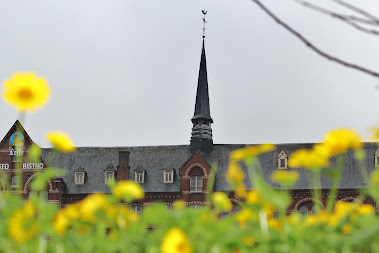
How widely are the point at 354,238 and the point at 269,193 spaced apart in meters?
0.48

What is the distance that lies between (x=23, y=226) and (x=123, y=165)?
4400cm

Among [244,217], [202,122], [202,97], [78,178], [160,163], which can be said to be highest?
[202,97]

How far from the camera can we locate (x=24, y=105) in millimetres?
3898

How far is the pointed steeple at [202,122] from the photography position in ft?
163

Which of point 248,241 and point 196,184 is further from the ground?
point 196,184

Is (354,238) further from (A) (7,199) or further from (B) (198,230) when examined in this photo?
(A) (7,199)

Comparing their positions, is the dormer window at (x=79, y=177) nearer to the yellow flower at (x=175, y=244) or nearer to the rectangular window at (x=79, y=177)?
the rectangular window at (x=79, y=177)

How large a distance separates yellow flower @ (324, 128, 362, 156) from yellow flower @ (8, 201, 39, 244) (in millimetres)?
1594

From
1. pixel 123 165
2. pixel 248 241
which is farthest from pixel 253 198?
pixel 123 165

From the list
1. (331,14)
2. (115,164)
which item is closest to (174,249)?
(331,14)

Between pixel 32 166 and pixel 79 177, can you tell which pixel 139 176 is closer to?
pixel 79 177

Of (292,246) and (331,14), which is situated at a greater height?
(331,14)

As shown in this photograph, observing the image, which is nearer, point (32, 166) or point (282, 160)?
point (32, 166)

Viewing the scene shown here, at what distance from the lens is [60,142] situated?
4.00 m
